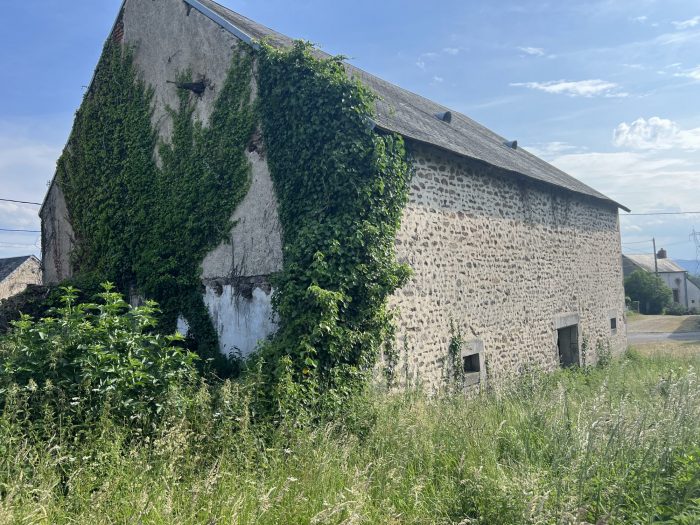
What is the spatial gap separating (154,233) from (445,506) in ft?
24.2

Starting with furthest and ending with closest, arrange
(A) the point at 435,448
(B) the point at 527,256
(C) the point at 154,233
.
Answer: (B) the point at 527,256 < (C) the point at 154,233 < (A) the point at 435,448

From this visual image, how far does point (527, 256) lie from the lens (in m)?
12.4

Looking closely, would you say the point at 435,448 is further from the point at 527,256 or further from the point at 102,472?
the point at 527,256

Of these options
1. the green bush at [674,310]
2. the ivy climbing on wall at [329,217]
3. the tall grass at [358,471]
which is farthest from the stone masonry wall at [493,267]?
the green bush at [674,310]

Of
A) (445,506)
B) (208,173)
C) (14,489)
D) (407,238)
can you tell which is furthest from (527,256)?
(14,489)

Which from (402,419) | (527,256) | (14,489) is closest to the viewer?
(14,489)

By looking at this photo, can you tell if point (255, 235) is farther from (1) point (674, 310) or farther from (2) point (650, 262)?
(2) point (650, 262)

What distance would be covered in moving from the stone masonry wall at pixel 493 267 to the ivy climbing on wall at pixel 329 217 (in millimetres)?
943

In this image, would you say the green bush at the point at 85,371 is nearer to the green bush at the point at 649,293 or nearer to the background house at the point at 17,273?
the background house at the point at 17,273

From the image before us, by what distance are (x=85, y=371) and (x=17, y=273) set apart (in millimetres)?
28931

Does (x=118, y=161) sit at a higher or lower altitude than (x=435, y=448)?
higher

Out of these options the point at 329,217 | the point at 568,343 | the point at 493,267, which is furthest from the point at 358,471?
the point at 568,343

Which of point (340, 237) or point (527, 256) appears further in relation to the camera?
point (527, 256)

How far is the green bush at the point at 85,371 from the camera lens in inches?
206
